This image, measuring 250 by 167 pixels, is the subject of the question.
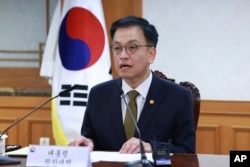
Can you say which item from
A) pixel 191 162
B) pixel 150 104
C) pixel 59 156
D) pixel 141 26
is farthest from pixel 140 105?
pixel 59 156

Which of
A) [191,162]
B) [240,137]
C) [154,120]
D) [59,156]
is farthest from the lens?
[240,137]

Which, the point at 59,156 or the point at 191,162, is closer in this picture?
the point at 59,156

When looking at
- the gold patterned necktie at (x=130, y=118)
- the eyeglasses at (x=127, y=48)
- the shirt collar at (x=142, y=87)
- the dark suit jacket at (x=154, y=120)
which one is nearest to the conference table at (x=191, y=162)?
the dark suit jacket at (x=154, y=120)

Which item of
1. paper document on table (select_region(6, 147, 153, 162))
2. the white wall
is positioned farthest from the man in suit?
the white wall

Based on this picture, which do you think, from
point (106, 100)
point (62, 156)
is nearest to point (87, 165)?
point (62, 156)

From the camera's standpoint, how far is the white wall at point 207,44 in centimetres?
396

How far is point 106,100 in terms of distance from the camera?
2322mm

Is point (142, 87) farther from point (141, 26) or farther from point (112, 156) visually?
point (112, 156)

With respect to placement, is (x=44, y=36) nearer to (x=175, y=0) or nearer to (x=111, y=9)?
(x=111, y=9)

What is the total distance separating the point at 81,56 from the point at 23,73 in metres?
0.88

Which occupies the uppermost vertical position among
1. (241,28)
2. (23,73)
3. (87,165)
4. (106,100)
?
(241,28)

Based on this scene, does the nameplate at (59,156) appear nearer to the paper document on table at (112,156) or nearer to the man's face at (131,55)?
the paper document on table at (112,156)

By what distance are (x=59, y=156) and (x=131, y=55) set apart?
2.49ft

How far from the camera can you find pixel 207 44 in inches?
158
